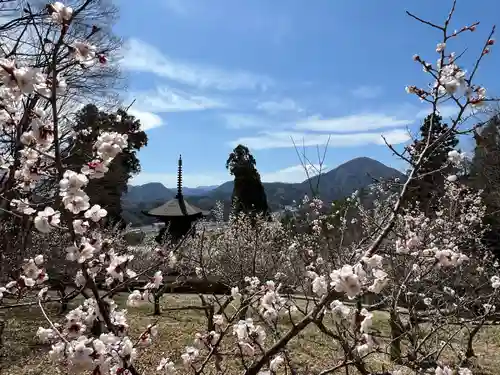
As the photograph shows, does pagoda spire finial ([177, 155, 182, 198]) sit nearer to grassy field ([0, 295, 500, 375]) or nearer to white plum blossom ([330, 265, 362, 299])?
grassy field ([0, 295, 500, 375])

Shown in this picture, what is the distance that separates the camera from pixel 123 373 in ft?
5.64

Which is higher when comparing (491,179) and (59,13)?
(59,13)

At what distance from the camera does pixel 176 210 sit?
17.9 metres

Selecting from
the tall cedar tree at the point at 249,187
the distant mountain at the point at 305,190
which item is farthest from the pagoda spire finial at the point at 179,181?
the tall cedar tree at the point at 249,187

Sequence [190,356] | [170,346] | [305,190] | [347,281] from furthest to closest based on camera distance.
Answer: [170,346] < [305,190] < [190,356] < [347,281]

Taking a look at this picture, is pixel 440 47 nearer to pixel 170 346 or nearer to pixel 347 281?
pixel 347 281

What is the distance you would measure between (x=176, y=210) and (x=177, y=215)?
54 centimetres

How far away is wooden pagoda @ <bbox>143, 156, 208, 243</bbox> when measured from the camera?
17438mm

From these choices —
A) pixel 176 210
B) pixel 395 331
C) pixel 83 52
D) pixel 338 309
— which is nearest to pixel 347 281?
pixel 338 309

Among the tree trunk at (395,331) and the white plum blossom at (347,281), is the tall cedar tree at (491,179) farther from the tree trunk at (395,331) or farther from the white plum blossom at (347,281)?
the white plum blossom at (347,281)

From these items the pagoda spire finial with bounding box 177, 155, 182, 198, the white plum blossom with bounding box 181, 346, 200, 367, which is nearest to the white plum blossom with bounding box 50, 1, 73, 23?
the white plum blossom with bounding box 181, 346, 200, 367

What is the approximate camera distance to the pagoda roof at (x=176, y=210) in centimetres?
1747

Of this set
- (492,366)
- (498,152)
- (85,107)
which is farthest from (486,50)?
(498,152)

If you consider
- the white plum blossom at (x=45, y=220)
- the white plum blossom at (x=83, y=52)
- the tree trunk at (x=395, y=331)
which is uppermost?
the white plum blossom at (x=83, y=52)
